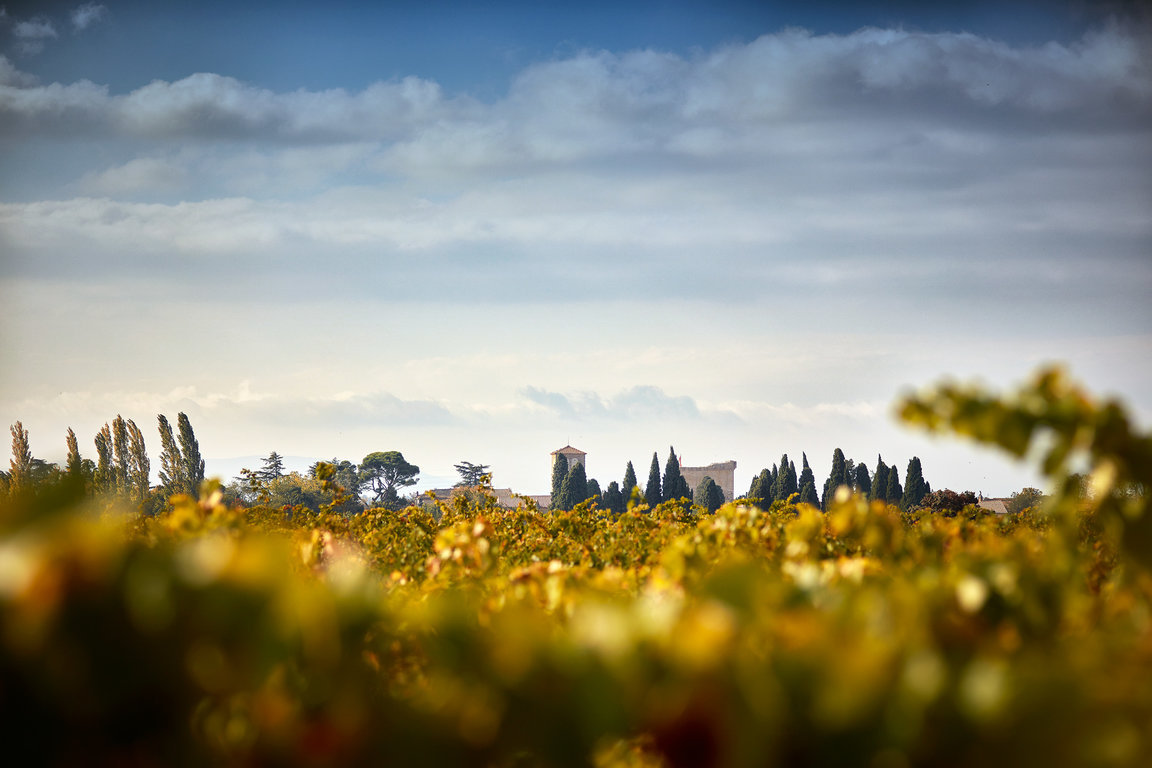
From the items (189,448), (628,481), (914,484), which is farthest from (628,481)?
(189,448)

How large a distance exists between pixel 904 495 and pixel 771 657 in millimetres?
54719

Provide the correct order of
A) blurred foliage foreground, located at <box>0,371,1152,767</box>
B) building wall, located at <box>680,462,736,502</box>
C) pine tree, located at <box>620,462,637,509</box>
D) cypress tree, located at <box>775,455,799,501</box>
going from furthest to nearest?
building wall, located at <box>680,462,736,502</box> → pine tree, located at <box>620,462,637,509</box> → cypress tree, located at <box>775,455,799,501</box> → blurred foliage foreground, located at <box>0,371,1152,767</box>

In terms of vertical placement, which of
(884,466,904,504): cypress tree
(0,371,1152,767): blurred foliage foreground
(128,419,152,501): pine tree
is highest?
(128,419,152,501): pine tree

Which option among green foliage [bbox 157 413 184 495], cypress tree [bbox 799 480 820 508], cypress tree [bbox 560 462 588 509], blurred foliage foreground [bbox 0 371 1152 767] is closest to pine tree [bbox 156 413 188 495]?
green foliage [bbox 157 413 184 495]

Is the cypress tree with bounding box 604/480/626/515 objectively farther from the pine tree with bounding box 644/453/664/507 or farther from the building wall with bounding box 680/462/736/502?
the building wall with bounding box 680/462/736/502

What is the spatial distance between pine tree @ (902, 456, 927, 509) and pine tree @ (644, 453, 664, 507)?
15.0 meters

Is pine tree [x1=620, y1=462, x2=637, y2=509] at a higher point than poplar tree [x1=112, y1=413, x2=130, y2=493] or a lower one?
lower

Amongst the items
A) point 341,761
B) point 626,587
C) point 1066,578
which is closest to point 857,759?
point 341,761

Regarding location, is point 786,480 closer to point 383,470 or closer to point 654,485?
point 654,485

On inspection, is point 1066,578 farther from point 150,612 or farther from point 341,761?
point 150,612

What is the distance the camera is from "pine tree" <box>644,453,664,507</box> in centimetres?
5618

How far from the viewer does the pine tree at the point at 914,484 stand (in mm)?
51000

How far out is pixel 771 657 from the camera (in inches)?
37.9

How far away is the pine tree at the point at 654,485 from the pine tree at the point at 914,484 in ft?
49.1
